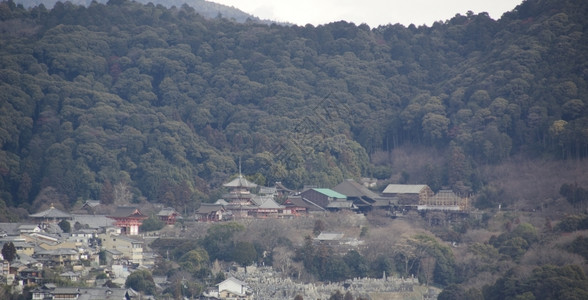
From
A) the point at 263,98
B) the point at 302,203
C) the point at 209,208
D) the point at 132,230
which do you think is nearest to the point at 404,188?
the point at 302,203

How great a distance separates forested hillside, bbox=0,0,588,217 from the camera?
184 feet

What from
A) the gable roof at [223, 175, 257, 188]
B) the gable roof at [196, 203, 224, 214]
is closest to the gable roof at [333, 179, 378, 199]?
the gable roof at [223, 175, 257, 188]

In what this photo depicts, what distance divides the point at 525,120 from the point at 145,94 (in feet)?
71.9

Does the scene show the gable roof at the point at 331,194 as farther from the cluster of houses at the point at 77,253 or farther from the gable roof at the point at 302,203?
the cluster of houses at the point at 77,253

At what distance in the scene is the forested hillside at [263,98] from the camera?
56.2m

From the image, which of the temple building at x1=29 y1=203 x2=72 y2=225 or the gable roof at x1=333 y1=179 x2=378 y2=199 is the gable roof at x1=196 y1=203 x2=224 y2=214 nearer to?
the temple building at x1=29 y1=203 x2=72 y2=225

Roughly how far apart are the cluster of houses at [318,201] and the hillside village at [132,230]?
0.15ft

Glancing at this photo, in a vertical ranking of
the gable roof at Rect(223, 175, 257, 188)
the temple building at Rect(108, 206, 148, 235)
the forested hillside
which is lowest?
the temple building at Rect(108, 206, 148, 235)

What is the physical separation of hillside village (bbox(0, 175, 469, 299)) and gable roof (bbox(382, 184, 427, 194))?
0.18 feet

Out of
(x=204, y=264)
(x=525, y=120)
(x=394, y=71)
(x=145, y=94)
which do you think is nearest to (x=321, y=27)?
(x=394, y=71)

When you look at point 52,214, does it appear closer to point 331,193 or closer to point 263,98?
point 331,193

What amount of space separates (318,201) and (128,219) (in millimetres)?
9349

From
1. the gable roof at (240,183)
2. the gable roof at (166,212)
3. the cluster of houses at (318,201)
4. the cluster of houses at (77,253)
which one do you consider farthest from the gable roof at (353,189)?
the cluster of houses at (77,253)

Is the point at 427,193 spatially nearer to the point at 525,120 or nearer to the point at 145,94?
the point at 525,120
